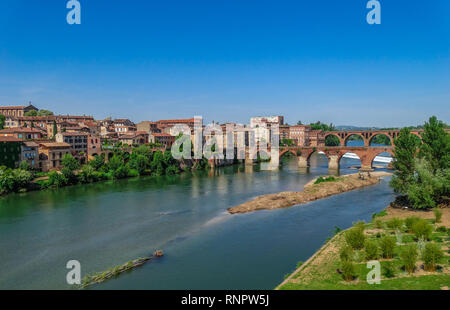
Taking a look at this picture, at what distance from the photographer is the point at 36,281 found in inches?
686

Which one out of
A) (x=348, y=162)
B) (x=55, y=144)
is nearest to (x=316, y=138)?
(x=348, y=162)

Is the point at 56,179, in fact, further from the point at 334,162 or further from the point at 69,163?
the point at 334,162

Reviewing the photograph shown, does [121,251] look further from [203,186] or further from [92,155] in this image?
[92,155]

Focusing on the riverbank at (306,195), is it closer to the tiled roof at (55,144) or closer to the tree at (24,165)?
the tree at (24,165)

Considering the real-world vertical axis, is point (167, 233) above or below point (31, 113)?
below

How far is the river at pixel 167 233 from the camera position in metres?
17.7

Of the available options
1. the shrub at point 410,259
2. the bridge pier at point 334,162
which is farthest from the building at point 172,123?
the shrub at point 410,259

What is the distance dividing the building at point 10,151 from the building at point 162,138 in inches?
1088

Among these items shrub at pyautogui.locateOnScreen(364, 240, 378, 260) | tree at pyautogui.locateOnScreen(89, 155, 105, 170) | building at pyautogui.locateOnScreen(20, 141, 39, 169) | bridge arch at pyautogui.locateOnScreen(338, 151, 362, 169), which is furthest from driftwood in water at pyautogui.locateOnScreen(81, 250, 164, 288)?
bridge arch at pyautogui.locateOnScreen(338, 151, 362, 169)

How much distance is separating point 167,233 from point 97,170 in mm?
29747

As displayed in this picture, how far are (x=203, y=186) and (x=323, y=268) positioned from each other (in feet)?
94.4

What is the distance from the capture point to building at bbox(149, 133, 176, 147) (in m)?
69.8

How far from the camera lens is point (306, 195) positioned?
3612 centimetres
